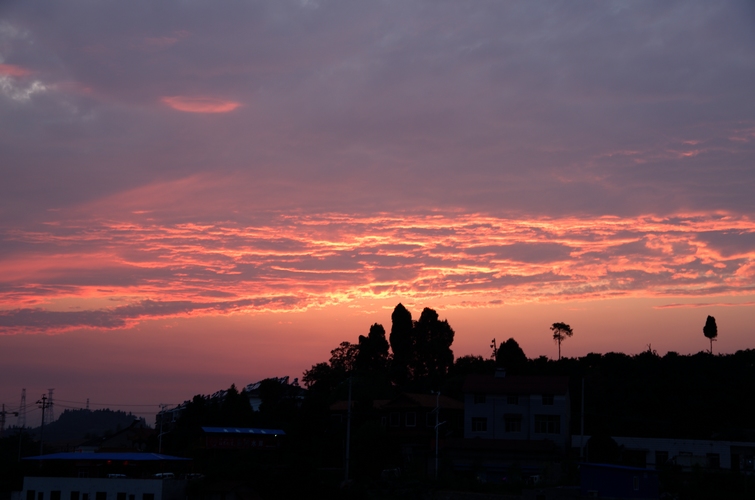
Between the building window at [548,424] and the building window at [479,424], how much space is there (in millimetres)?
4538

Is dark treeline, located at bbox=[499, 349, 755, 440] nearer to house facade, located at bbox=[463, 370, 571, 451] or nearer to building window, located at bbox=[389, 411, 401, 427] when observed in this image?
house facade, located at bbox=[463, 370, 571, 451]

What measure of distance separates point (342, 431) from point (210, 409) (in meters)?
28.5

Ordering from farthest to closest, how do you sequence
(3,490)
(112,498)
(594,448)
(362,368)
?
(362,368), (3,490), (594,448), (112,498)

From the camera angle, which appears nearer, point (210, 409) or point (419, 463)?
point (419, 463)

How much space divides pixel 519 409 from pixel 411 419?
989 cm

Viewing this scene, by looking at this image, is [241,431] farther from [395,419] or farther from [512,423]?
[512,423]

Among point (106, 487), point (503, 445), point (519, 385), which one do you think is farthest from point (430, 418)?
point (106, 487)

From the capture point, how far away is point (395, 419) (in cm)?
7256

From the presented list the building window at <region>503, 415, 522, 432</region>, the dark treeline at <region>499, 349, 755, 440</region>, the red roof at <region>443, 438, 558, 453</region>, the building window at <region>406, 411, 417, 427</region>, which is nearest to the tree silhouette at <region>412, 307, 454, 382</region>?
the dark treeline at <region>499, 349, 755, 440</region>

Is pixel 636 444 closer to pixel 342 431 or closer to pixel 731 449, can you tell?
pixel 731 449

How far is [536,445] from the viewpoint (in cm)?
6338

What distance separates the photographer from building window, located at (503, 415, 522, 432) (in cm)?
6875

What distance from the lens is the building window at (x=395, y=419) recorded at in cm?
7231

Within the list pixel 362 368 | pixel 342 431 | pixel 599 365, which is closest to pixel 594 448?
pixel 342 431
